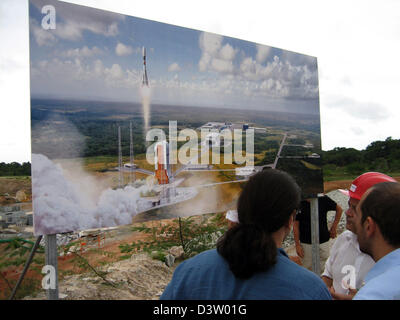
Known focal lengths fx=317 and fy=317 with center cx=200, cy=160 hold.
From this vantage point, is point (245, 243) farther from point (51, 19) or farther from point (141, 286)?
point (141, 286)

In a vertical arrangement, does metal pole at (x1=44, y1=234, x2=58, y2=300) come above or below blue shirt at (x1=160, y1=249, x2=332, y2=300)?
below

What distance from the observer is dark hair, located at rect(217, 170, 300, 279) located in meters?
0.89

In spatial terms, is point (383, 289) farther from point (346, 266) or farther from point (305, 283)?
point (346, 266)

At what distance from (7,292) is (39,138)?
278 centimetres

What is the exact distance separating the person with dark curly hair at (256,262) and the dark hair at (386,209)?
1.34 ft

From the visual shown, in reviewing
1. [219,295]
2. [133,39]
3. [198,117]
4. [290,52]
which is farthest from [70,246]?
[219,295]

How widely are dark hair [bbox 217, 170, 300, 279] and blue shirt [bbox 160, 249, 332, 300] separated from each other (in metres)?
0.02

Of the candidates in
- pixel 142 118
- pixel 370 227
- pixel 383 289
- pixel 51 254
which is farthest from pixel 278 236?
pixel 142 118

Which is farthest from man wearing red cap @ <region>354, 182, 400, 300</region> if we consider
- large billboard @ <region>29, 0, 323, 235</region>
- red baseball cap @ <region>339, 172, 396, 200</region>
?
large billboard @ <region>29, 0, 323, 235</region>

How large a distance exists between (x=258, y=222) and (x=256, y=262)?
0.13m

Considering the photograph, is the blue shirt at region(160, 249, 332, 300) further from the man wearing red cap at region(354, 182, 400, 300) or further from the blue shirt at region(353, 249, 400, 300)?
the man wearing red cap at region(354, 182, 400, 300)

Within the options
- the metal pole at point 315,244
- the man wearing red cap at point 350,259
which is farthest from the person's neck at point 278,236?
the metal pole at point 315,244

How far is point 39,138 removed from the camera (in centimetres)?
208

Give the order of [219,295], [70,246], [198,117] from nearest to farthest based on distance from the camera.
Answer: [219,295]
[198,117]
[70,246]
